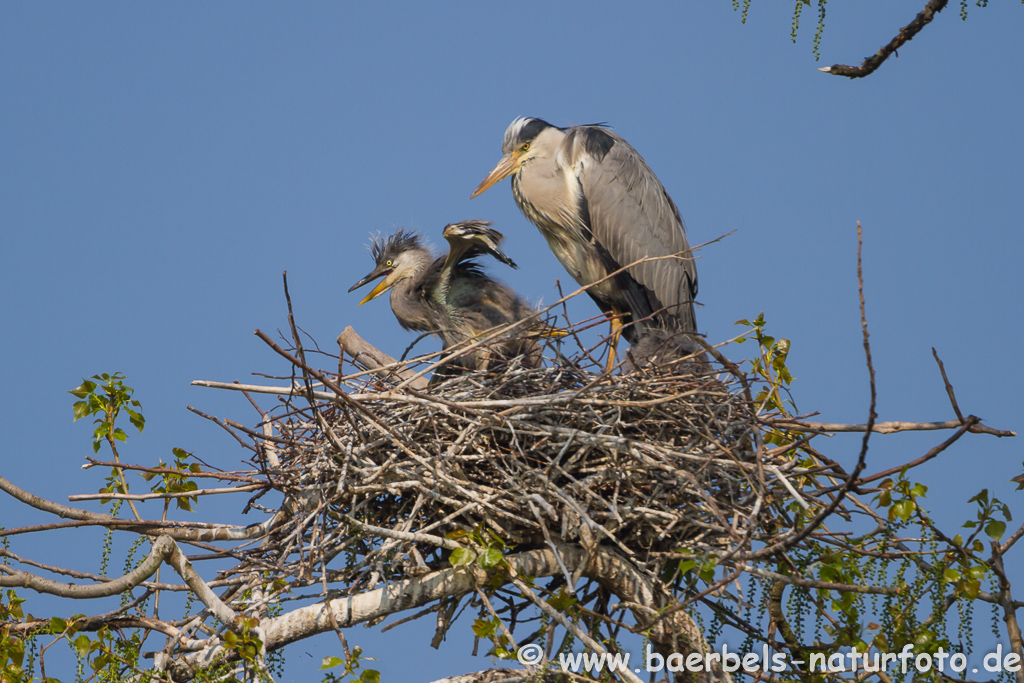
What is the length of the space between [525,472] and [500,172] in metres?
3.00

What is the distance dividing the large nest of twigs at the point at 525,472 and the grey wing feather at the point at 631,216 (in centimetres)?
194

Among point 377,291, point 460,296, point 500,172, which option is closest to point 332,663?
point 460,296

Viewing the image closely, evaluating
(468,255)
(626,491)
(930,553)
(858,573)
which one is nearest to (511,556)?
(626,491)

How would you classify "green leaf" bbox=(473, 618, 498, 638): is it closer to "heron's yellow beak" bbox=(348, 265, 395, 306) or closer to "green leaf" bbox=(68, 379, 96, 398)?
"green leaf" bbox=(68, 379, 96, 398)

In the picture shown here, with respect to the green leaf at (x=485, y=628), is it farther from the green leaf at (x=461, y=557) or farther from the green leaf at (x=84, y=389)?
the green leaf at (x=84, y=389)

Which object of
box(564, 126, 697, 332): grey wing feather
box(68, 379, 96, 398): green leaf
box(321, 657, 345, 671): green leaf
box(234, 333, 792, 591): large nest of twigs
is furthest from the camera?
box(564, 126, 697, 332): grey wing feather

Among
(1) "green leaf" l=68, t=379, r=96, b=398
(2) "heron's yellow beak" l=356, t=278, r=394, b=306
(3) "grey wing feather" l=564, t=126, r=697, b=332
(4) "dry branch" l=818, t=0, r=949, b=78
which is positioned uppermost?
(3) "grey wing feather" l=564, t=126, r=697, b=332

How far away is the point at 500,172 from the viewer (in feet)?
19.7

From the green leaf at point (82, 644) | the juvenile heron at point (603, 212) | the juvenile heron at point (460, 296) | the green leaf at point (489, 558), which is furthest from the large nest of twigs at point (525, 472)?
the juvenile heron at point (603, 212)

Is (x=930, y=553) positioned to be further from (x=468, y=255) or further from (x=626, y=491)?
(x=468, y=255)

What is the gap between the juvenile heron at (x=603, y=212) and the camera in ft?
18.7

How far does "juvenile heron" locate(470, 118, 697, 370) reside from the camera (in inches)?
224

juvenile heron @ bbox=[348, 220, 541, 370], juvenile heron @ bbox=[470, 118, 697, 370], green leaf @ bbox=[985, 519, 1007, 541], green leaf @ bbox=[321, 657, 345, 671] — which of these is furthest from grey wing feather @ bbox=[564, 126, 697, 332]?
green leaf @ bbox=[321, 657, 345, 671]

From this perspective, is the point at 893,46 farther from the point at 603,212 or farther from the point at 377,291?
the point at 377,291
